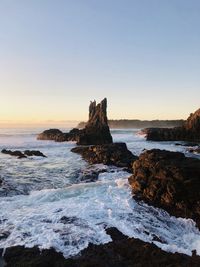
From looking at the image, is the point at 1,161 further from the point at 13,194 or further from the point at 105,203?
the point at 105,203

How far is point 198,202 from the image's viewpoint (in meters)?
17.1

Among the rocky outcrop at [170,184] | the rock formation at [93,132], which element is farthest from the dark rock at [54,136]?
the rocky outcrop at [170,184]

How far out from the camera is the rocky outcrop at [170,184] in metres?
17.2

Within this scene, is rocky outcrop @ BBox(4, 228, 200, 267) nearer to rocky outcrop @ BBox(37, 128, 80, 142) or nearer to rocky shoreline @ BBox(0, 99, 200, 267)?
rocky shoreline @ BBox(0, 99, 200, 267)

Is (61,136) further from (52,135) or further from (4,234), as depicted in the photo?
(4,234)

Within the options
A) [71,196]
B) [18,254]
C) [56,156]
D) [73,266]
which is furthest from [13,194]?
[56,156]

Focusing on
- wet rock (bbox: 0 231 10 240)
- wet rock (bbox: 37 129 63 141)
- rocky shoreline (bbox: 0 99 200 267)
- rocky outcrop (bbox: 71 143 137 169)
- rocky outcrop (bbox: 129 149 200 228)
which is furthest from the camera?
wet rock (bbox: 37 129 63 141)

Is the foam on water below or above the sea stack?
below

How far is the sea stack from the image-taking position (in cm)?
5225

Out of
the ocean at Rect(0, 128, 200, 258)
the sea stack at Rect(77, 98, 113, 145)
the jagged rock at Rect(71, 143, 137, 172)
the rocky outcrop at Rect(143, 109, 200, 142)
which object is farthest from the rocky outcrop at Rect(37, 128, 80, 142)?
the ocean at Rect(0, 128, 200, 258)

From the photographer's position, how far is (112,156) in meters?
32.4

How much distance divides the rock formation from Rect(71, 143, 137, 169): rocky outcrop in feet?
46.7

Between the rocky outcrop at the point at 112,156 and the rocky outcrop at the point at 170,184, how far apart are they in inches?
342

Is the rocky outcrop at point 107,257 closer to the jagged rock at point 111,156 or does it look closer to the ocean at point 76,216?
the ocean at point 76,216
